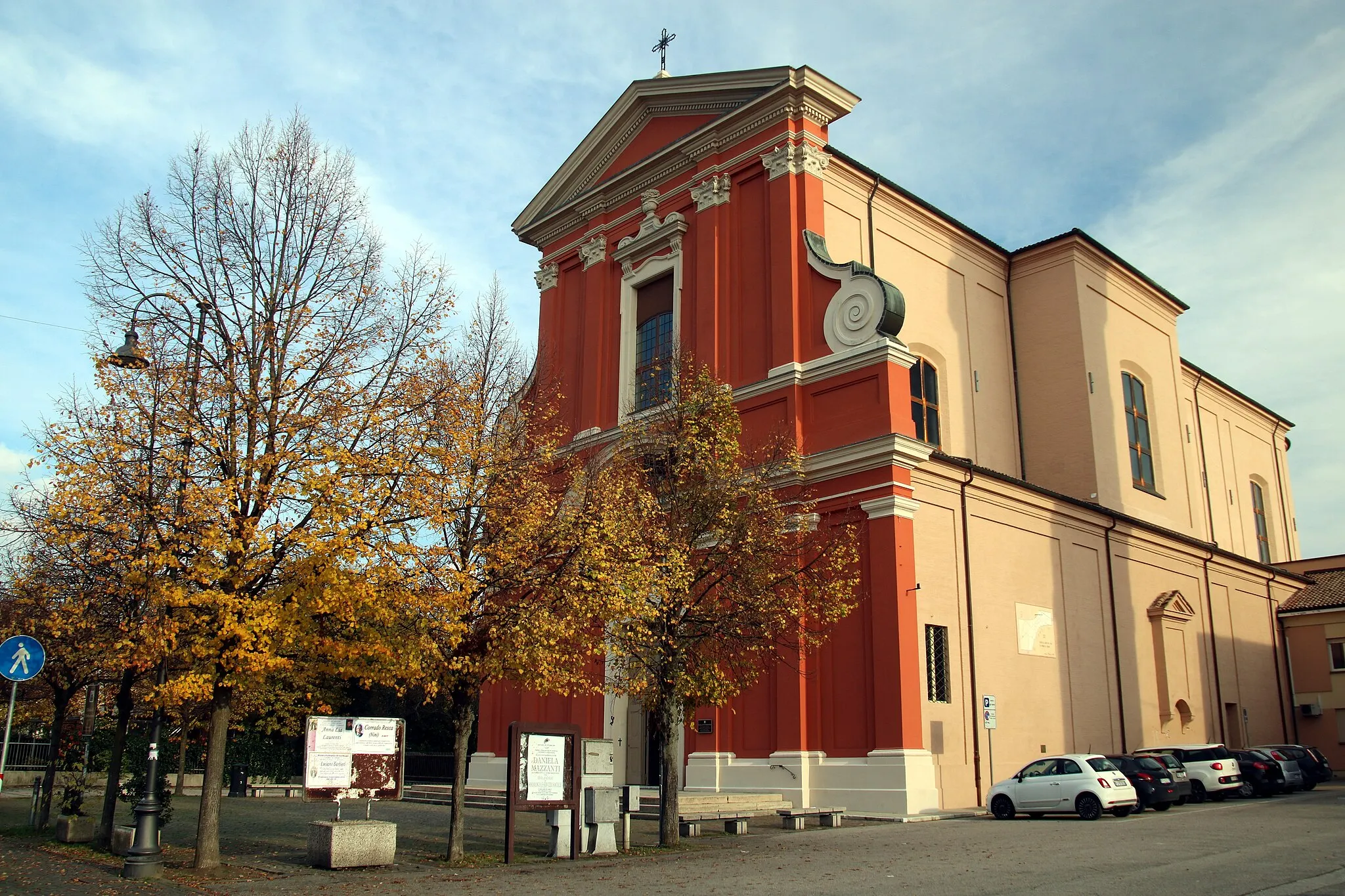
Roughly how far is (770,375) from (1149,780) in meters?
11.3

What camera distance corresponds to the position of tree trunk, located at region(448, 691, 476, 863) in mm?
14086

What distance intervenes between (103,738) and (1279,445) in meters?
47.5

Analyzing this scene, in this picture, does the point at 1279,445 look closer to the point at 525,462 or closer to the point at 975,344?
the point at 975,344

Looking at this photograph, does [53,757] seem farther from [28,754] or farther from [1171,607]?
[1171,607]

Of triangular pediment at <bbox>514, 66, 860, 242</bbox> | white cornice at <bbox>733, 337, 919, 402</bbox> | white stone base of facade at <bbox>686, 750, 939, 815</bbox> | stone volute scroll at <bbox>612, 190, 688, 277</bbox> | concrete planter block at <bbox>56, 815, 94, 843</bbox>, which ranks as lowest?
concrete planter block at <bbox>56, 815, 94, 843</bbox>

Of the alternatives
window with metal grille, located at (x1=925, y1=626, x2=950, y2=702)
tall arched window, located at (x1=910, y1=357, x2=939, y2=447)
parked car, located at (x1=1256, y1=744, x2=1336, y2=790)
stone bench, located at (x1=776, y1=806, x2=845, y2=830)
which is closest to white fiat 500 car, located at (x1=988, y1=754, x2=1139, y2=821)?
window with metal grille, located at (x1=925, y1=626, x2=950, y2=702)

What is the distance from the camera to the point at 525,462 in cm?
1655

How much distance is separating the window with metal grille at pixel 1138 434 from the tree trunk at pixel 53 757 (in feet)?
93.4

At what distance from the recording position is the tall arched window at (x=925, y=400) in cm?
2789

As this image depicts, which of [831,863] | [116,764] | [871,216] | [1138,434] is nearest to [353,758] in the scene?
[116,764]

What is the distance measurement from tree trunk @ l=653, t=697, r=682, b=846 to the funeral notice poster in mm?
1954

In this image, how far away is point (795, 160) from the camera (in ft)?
84.2

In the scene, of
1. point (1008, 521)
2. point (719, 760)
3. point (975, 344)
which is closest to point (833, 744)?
point (719, 760)

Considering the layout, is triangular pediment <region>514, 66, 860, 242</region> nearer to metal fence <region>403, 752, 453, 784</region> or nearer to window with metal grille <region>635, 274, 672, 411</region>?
window with metal grille <region>635, 274, 672, 411</region>
